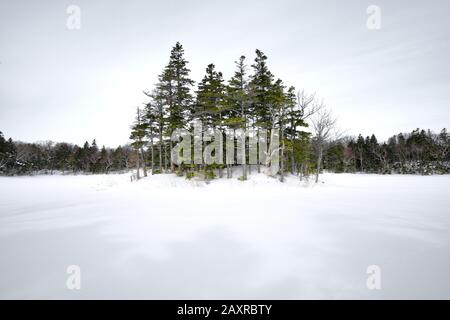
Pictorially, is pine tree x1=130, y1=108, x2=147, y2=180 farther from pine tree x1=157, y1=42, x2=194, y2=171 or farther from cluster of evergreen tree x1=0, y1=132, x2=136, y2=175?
cluster of evergreen tree x1=0, y1=132, x2=136, y2=175

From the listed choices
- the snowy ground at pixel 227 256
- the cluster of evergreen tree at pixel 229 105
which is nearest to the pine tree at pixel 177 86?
the cluster of evergreen tree at pixel 229 105

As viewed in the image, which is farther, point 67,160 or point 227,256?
point 67,160

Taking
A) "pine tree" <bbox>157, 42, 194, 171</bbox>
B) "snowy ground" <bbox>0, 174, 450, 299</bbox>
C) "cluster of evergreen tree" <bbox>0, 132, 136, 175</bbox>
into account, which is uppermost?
"pine tree" <bbox>157, 42, 194, 171</bbox>

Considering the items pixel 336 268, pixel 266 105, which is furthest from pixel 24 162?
pixel 336 268

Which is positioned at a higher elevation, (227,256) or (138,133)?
(138,133)

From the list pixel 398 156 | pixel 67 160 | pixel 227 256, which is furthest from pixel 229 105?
pixel 67 160

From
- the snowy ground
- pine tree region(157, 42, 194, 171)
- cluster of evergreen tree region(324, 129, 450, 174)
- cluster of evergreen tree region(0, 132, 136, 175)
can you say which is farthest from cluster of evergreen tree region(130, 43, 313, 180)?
cluster of evergreen tree region(0, 132, 136, 175)

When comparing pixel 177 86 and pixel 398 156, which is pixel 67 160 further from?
pixel 398 156

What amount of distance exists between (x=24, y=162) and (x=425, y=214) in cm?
7464

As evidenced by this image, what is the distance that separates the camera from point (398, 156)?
51.8 metres

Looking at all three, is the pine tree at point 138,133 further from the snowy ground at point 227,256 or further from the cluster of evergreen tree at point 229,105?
the snowy ground at point 227,256

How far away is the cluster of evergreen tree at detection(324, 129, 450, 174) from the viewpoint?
4134 centimetres
